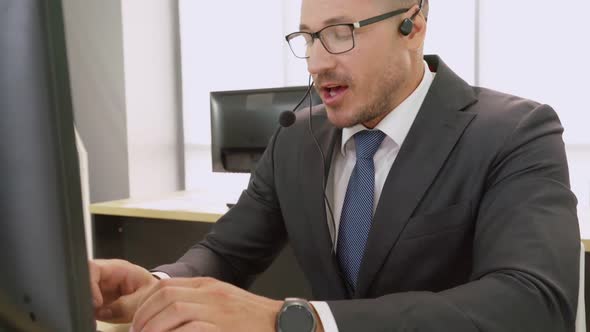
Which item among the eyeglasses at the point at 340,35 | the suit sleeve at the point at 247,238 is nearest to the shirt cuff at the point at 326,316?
the suit sleeve at the point at 247,238

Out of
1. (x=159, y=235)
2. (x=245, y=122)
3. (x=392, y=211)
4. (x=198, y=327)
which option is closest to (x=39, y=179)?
(x=198, y=327)

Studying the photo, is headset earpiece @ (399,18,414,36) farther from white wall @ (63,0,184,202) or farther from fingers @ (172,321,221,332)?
white wall @ (63,0,184,202)

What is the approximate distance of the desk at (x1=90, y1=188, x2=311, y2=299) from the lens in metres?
Answer: 2.09

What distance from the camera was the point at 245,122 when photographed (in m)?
2.02

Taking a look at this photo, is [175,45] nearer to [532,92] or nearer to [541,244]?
[532,92]

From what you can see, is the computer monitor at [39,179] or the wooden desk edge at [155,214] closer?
the computer monitor at [39,179]

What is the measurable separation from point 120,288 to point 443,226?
23.7 inches

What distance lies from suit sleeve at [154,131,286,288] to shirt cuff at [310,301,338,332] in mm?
477

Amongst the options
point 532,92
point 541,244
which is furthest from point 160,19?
point 541,244

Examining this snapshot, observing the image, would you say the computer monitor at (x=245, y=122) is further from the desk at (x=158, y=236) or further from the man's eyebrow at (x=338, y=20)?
the man's eyebrow at (x=338, y=20)

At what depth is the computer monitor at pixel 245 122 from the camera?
1960 mm

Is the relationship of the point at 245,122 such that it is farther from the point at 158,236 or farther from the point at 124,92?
the point at 124,92

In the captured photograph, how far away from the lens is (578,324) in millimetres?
939

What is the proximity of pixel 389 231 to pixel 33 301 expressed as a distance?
29.4 inches
